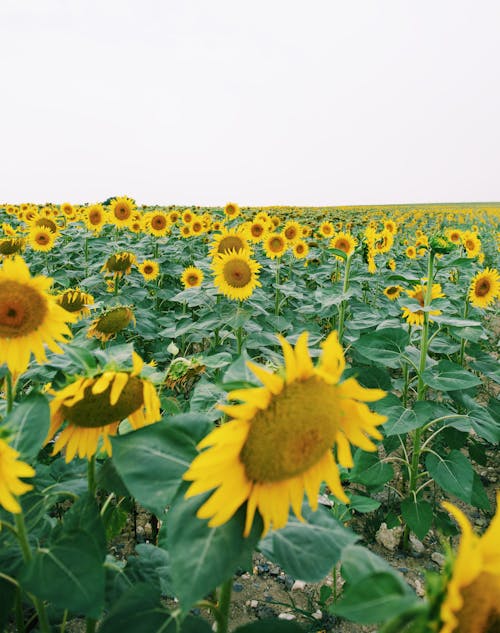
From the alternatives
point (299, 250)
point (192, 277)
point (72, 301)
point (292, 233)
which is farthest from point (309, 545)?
point (299, 250)

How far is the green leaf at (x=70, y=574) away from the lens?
33.9 inches

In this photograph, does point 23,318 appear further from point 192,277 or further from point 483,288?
point 192,277

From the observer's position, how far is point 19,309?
139 centimetres

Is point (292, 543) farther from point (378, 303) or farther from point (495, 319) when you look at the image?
point (495, 319)

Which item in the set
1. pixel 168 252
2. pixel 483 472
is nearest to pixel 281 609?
pixel 483 472

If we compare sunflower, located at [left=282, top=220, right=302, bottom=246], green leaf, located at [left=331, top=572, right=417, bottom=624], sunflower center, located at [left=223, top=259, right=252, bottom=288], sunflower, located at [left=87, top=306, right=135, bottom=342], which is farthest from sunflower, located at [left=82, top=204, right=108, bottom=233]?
green leaf, located at [left=331, top=572, right=417, bottom=624]

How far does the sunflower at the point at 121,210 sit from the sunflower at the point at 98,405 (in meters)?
5.79

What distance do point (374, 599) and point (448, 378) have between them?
6.08ft

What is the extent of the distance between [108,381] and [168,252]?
22.4 ft

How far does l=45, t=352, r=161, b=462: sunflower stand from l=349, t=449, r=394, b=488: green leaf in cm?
145

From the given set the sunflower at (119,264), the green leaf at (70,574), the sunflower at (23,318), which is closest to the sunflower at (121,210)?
the sunflower at (119,264)

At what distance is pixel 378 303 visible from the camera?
577cm

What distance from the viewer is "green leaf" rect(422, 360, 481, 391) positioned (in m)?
2.19

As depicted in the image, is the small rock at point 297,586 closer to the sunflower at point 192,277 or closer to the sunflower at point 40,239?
the sunflower at point 192,277
